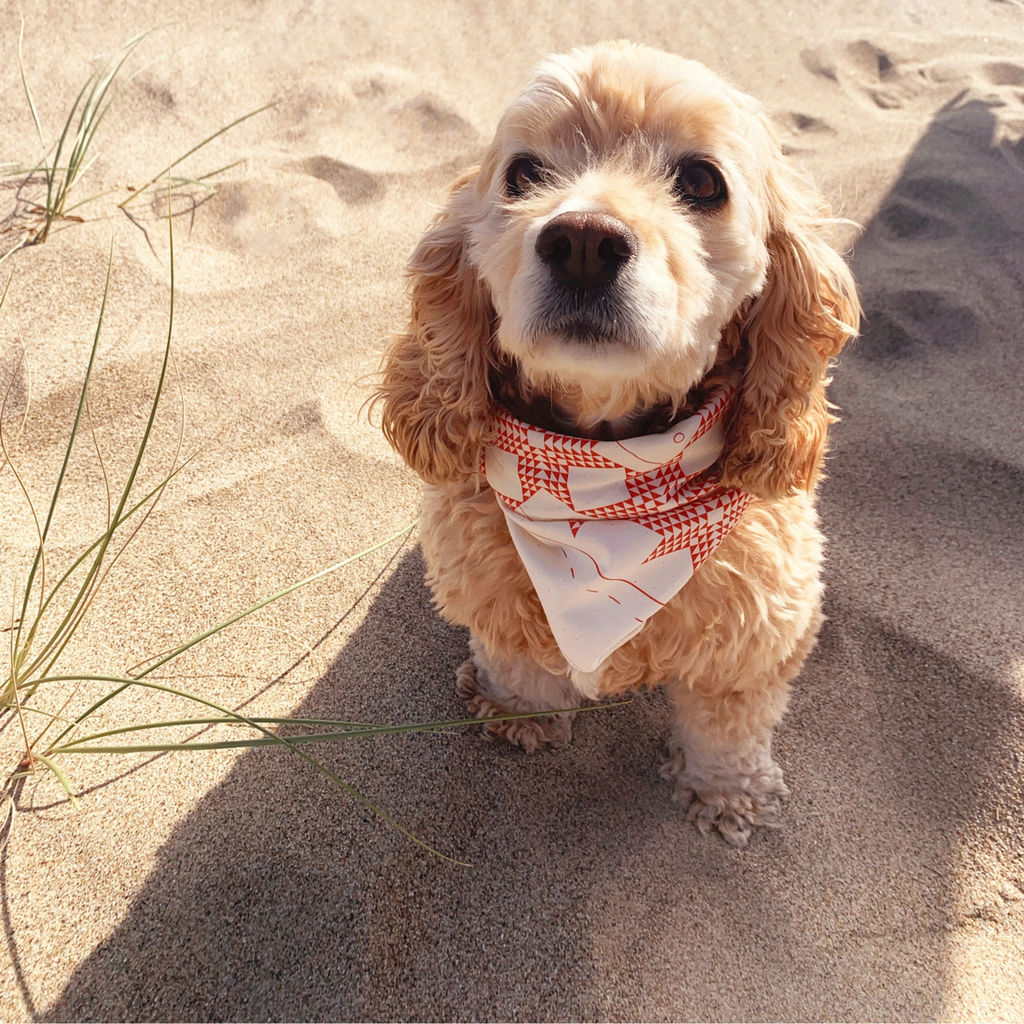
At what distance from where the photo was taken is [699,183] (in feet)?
5.21

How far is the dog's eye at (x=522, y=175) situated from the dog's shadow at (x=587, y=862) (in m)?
1.38

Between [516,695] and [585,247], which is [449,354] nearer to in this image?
[585,247]

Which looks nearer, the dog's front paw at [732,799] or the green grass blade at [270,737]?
the green grass blade at [270,737]

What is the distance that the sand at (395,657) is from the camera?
185 centimetres

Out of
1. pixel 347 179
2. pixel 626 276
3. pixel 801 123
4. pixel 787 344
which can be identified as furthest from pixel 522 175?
pixel 801 123

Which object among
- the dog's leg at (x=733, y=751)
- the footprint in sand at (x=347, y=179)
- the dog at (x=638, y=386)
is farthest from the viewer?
the footprint in sand at (x=347, y=179)

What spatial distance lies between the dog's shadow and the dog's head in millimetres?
919

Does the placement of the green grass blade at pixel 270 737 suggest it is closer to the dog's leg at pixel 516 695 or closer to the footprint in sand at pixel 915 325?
the dog's leg at pixel 516 695

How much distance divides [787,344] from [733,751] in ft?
3.68

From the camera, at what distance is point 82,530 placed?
2.53 m

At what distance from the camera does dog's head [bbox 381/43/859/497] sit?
1.41m

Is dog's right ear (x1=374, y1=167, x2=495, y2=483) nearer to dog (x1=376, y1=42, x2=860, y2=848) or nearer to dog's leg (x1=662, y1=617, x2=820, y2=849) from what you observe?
dog (x1=376, y1=42, x2=860, y2=848)

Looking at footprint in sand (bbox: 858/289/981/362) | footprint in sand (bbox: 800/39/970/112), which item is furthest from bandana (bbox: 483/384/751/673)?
footprint in sand (bbox: 800/39/970/112)

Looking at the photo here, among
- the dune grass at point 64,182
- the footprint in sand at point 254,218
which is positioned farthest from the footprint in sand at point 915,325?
the dune grass at point 64,182
